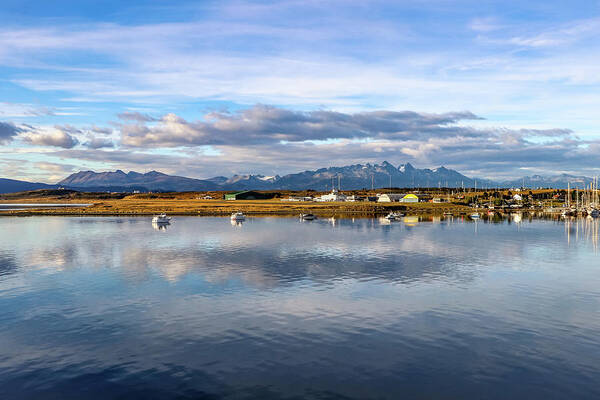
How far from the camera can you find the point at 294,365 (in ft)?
78.4

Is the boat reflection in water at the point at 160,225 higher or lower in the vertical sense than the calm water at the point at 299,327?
higher

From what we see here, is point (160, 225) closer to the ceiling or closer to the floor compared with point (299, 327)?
closer to the ceiling

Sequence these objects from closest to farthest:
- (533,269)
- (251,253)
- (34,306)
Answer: (34,306) < (533,269) < (251,253)

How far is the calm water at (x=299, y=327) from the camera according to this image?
2169 centimetres

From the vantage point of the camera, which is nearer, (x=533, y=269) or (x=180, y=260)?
(x=533, y=269)

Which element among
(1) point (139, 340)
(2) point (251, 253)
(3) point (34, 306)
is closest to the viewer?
(1) point (139, 340)

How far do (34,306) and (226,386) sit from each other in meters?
24.1

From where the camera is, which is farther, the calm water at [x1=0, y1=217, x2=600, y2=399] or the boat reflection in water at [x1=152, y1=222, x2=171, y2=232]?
the boat reflection in water at [x1=152, y1=222, x2=171, y2=232]

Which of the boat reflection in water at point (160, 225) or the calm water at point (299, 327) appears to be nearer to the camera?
the calm water at point (299, 327)

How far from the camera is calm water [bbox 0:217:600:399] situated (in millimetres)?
21688

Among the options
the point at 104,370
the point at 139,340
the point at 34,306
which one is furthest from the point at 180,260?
the point at 104,370

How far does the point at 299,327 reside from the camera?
30531mm

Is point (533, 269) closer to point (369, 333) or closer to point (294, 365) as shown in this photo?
point (369, 333)

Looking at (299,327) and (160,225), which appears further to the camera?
(160,225)
